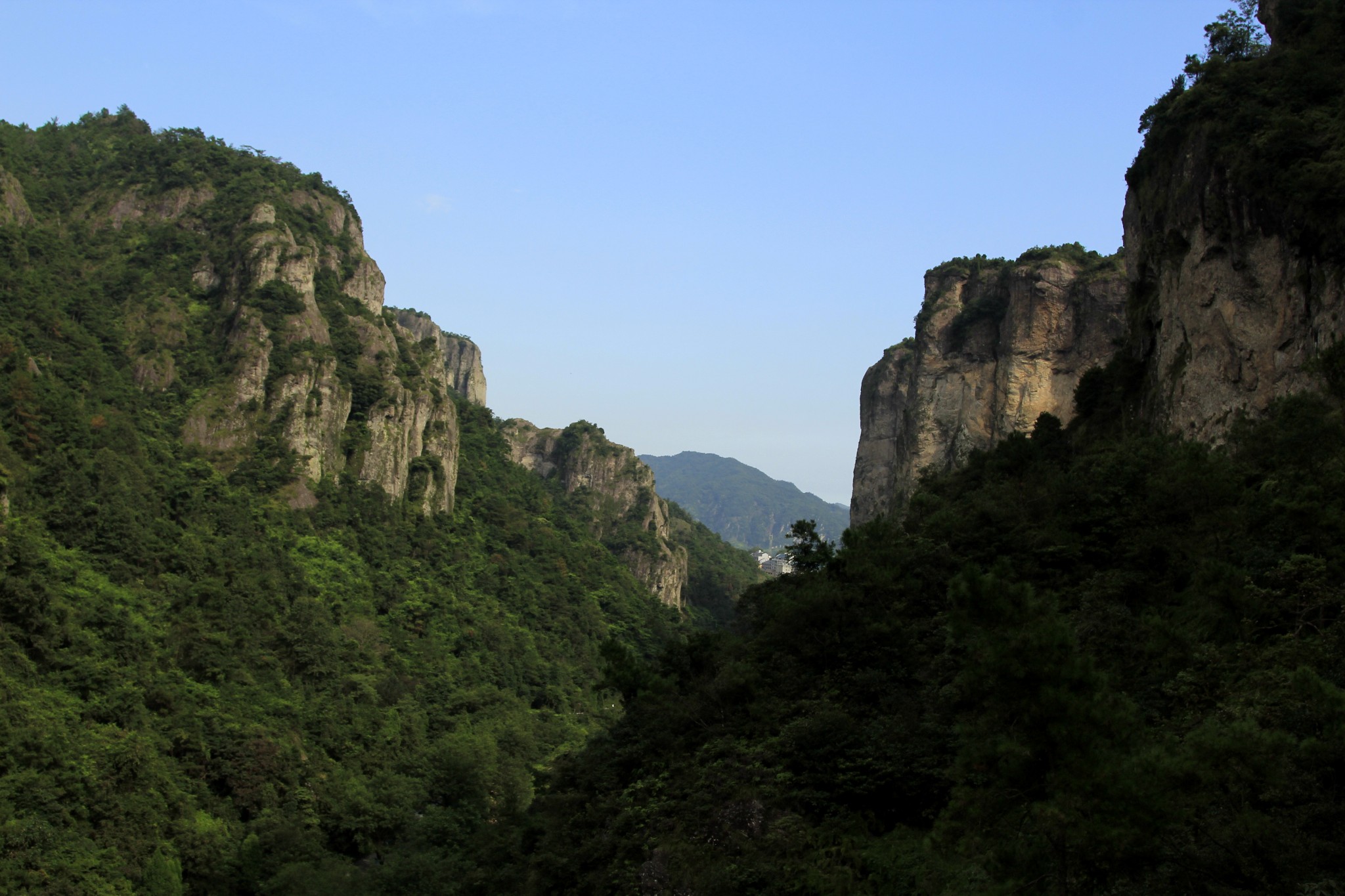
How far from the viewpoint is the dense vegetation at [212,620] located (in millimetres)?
30125

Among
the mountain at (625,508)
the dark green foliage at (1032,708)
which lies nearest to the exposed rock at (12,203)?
the mountain at (625,508)

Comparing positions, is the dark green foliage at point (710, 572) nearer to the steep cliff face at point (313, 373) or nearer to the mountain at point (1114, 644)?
the steep cliff face at point (313, 373)

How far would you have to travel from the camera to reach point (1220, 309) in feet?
81.7

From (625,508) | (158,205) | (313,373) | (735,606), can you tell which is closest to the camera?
(735,606)

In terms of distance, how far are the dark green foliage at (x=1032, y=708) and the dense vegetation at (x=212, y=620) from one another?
8502 mm

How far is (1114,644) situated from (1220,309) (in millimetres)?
11544

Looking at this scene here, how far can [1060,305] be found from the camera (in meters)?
46.0

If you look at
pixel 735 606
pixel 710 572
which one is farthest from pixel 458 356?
pixel 735 606

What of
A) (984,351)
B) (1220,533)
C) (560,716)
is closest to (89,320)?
(560,716)

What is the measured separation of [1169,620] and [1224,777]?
5.80 m

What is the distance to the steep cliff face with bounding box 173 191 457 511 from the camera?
2215 inches

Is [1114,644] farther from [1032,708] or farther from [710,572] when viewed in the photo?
[710,572]

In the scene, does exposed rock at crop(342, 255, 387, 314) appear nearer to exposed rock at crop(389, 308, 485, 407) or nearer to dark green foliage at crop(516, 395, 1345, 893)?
exposed rock at crop(389, 308, 485, 407)

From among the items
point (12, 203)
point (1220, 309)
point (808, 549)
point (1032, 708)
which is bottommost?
point (1032, 708)
